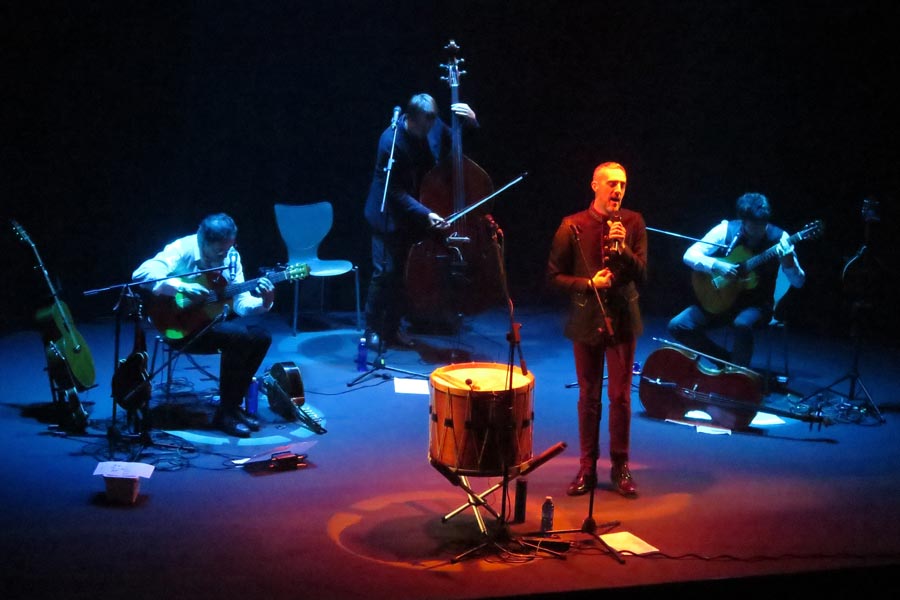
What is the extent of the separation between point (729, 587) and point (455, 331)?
466cm

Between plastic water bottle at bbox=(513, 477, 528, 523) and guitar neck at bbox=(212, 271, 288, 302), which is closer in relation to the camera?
plastic water bottle at bbox=(513, 477, 528, 523)

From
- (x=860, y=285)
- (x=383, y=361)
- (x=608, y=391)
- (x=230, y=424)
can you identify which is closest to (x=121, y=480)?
(x=230, y=424)

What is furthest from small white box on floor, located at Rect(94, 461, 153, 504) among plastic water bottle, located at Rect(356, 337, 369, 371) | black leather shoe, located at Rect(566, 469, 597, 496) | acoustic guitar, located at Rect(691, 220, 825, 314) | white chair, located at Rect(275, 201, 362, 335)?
acoustic guitar, located at Rect(691, 220, 825, 314)

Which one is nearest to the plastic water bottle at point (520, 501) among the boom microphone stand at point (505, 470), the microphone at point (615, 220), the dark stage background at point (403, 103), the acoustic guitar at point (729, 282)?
the boom microphone stand at point (505, 470)

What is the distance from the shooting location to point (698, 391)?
5.69m

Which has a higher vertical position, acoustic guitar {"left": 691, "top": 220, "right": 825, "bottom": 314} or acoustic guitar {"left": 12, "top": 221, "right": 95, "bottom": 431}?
acoustic guitar {"left": 691, "top": 220, "right": 825, "bottom": 314}

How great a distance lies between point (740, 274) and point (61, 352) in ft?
15.2

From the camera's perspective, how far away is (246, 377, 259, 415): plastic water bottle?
222 inches

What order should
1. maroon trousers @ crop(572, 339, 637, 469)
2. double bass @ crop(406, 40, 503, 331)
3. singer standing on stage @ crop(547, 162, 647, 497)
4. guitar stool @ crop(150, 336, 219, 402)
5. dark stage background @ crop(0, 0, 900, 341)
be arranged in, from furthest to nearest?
1. dark stage background @ crop(0, 0, 900, 341)
2. double bass @ crop(406, 40, 503, 331)
3. guitar stool @ crop(150, 336, 219, 402)
4. maroon trousers @ crop(572, 339, 637, 469)
5. singer standing on stage @ crop(547, 162, 647, 497)

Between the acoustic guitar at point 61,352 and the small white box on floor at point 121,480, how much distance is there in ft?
3.76

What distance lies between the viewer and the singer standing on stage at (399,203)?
6.63 metres

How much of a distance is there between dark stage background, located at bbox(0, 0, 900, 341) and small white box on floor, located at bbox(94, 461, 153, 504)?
3975mm

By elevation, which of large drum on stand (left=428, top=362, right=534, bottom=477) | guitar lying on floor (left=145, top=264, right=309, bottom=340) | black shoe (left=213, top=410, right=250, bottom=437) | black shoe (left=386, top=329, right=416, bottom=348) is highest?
guitar lying on floor (left=145, top=264, right=309, bottom=340)

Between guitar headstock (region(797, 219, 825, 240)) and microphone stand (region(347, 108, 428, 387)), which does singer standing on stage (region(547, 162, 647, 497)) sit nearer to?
guitar headstock (region(797, 219, 825, 240))
